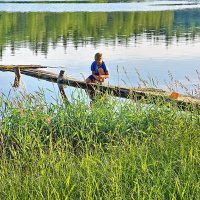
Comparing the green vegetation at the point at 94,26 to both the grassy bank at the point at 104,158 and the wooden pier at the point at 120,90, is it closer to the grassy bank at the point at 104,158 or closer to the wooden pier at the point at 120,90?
the wooden pier at the point at 120,90

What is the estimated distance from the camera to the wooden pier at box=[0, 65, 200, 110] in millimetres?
9977

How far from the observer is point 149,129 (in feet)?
27.2

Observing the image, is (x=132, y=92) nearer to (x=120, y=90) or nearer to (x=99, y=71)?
(x=120, y=90)

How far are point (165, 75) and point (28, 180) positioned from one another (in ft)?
71.8

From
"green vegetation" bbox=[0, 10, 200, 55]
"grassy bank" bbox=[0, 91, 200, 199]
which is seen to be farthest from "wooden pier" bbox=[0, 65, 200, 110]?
"green vegetation" bbox=[0, 10, 200, 55]

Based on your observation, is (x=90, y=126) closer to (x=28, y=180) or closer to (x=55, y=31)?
(x=28, y=180)

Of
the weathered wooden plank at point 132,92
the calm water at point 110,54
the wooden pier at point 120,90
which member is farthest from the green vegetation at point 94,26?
the weathered wooden plank at point 132,92

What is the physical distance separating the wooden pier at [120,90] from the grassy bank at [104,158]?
0.65m

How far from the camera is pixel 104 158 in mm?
6746

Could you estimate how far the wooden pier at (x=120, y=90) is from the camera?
998 centimetres

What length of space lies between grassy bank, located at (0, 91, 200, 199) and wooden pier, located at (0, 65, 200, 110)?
651 mm

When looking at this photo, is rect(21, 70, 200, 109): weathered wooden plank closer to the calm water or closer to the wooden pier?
the wooden pier

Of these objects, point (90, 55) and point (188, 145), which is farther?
point (90, 55)

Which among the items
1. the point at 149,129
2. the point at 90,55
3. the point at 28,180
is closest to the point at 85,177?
the point at 28,180
